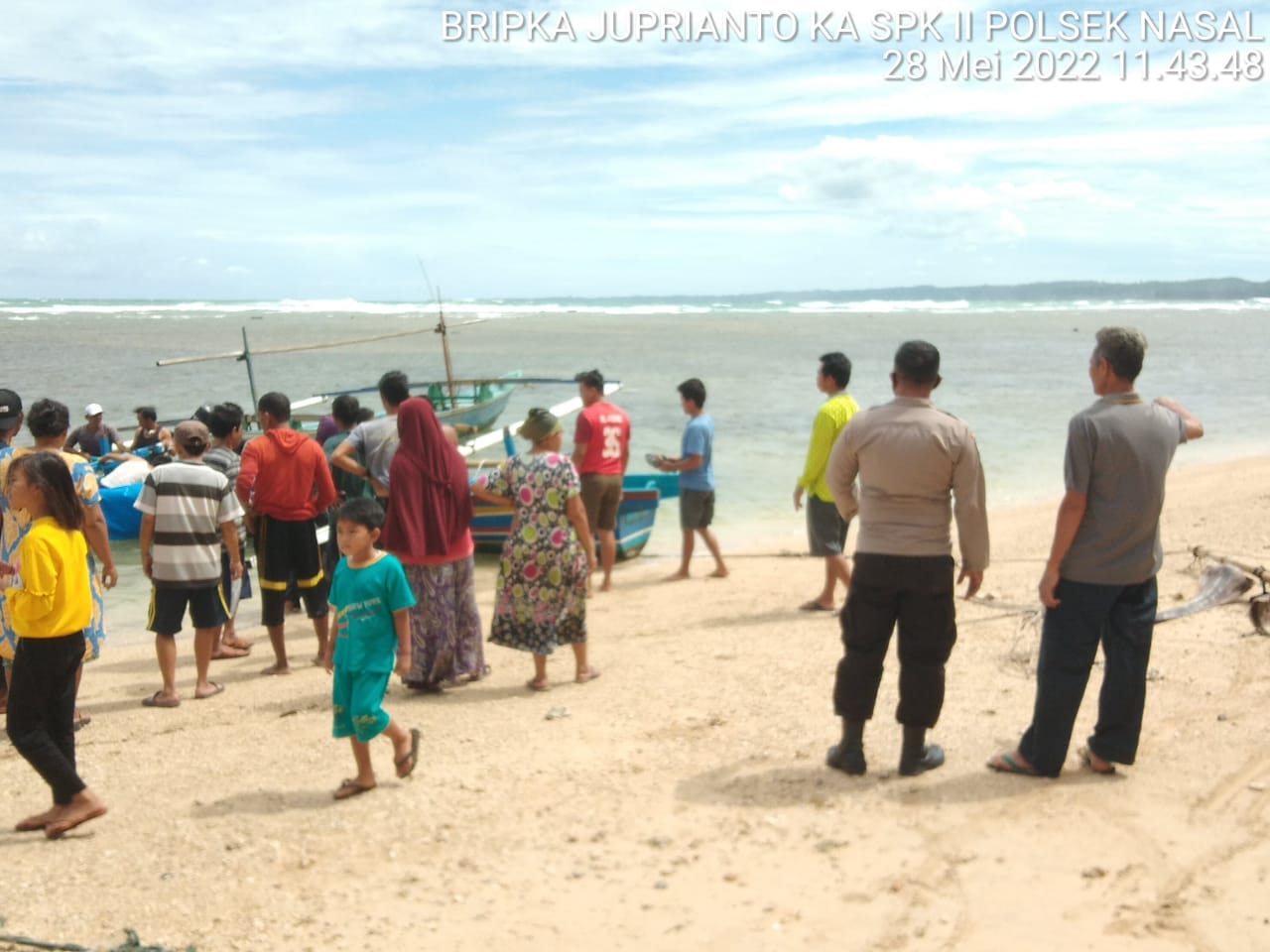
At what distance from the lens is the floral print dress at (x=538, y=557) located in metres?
6.31

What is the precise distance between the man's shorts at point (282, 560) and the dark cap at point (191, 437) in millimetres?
804

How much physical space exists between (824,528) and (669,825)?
3.87 metres

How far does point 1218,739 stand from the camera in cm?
509

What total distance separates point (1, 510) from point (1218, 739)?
594 centimetres

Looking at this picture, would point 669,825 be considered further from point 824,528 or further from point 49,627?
point 824,528

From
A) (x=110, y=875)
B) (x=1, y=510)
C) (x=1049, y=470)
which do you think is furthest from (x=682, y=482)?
(x=1049, y=470)

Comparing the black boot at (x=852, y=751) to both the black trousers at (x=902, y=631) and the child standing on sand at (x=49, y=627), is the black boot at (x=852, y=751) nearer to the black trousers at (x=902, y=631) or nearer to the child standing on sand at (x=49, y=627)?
the black trousers at (x=902, y=631)

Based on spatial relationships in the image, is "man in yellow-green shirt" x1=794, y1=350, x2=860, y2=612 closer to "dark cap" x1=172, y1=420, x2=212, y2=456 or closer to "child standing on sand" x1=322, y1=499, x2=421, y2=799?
"child standing on sand" x1=322, y1=499, x2=421, y2=799

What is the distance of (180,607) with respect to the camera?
6547 mm

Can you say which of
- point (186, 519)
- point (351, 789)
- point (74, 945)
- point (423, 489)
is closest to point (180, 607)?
point (186, 519)

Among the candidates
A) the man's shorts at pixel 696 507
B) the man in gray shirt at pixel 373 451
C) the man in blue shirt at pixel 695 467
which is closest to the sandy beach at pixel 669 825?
the man in gray shirt at pixel 373 451

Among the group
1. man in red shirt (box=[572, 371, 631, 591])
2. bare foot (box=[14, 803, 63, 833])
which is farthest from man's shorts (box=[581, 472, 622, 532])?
bare foot (box=[14, 803, 63, 833])

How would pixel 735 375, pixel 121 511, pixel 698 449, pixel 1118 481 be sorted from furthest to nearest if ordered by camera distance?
pixel 735 375 < pixel 121 511 < pixel 698 449 < pixel 1118 481

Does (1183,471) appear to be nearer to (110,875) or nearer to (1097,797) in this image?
(1097,797)
